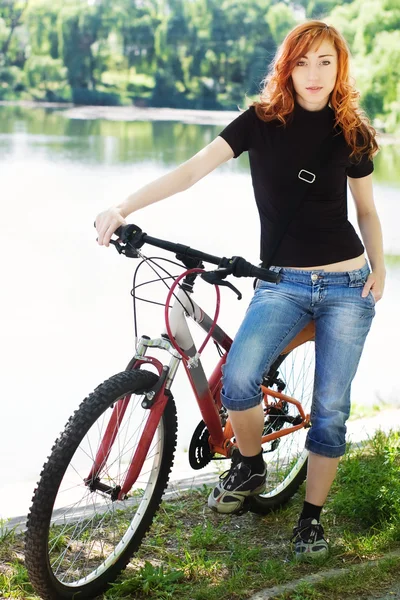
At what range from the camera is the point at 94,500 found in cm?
252

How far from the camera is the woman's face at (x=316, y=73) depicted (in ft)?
8.10

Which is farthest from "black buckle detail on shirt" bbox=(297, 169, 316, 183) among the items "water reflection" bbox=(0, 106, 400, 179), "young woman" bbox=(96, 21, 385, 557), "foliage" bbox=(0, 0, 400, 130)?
"foliage" bbox=(0, 0, 400, 130)

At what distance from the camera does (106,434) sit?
2.34m

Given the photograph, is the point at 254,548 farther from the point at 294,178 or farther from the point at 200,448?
the point at 294,178

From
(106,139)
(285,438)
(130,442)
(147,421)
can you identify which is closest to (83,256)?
(106,139)

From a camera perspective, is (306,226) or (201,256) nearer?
(201,256)

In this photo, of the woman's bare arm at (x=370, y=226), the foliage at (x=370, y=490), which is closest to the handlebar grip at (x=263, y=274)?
the woman's bare arm at (x=370, y=226)

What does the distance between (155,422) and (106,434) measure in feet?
0.44

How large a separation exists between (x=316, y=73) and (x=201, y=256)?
2.08ft

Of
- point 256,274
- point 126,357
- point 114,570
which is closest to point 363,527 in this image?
point 114,570

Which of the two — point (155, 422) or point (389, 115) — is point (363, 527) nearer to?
point (155, 422)

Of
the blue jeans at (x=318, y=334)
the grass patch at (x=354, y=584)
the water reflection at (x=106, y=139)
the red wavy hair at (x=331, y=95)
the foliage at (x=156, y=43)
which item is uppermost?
the foliage at (x=156, y=43)

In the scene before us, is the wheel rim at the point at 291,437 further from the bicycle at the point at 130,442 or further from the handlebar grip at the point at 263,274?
the handlebar grip at the point at 263,274

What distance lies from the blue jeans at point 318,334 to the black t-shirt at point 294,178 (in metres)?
0.07
